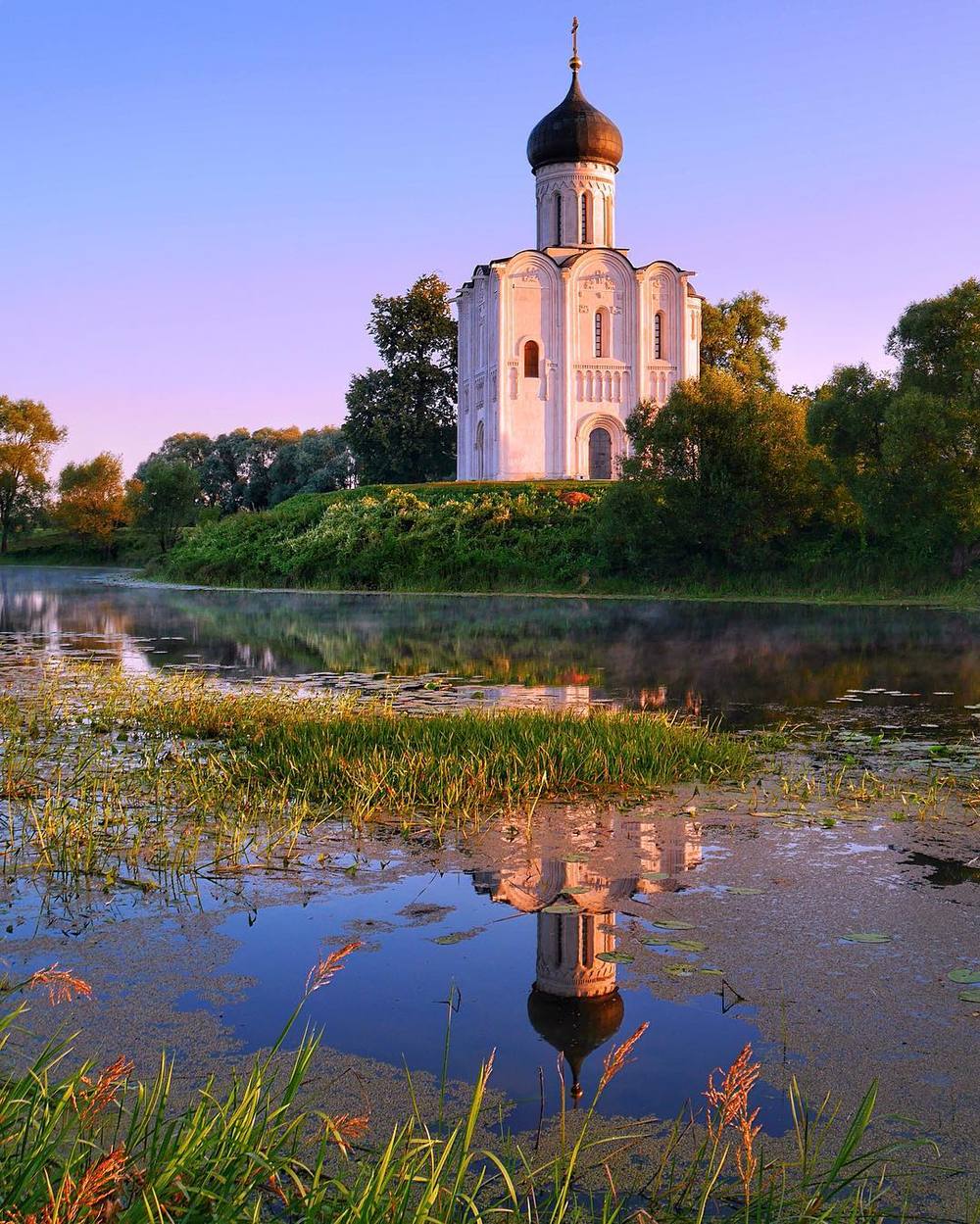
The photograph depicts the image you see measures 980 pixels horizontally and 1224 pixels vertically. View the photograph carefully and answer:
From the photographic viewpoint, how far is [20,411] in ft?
283

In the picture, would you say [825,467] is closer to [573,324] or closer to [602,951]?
[573,324]

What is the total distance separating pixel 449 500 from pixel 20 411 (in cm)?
5442

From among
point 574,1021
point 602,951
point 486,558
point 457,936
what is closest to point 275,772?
point 457,936

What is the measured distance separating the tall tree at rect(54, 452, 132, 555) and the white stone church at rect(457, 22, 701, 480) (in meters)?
34.6

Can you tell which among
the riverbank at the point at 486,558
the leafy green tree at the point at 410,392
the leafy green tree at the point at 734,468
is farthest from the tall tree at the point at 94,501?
the leafy green tree at the point at 734,468

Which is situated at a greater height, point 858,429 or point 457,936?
point 858,429

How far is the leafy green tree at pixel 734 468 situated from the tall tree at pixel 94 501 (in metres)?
51.6

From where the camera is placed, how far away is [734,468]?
33.8 m

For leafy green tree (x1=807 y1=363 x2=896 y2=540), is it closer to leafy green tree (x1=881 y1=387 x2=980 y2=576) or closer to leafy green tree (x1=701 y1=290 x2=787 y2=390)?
leafy green tree (x1=881 y1=387 x2=980 y2=576)

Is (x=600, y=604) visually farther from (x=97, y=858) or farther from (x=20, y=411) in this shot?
(x=20, y=411)

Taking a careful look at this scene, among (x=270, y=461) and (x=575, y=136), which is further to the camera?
(x=270, y=461)

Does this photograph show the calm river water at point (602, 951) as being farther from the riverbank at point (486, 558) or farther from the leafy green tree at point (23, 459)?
the leafy green tree at point (23, 459)

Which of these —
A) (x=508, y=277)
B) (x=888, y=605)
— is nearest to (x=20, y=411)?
(x=508, y=277)

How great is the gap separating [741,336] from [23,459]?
51.8 metres
